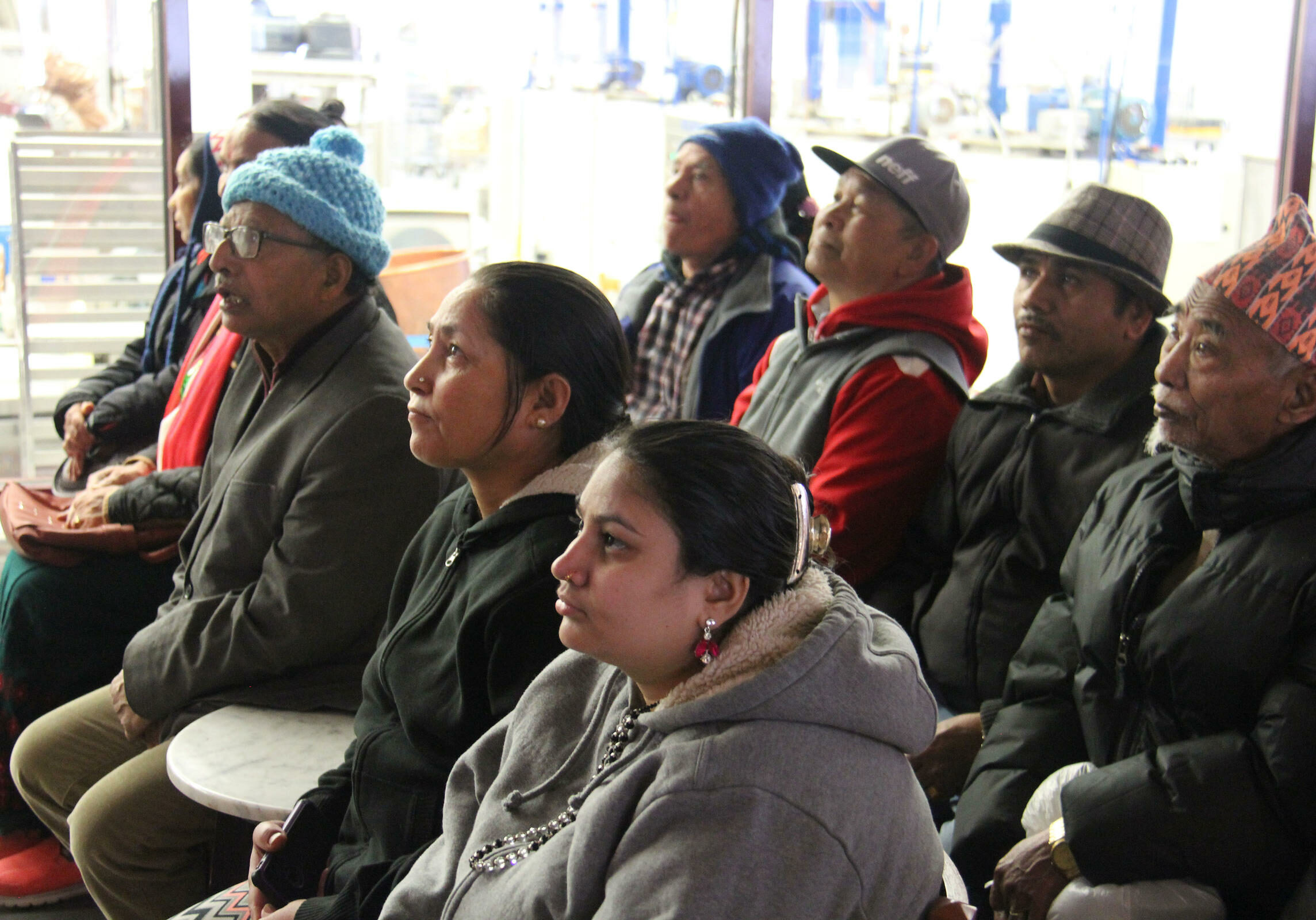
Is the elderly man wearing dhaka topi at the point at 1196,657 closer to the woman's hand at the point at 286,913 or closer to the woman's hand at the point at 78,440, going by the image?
the woman's hand at the point at 286,913

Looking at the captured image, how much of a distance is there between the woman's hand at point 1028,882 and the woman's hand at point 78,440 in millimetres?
2623

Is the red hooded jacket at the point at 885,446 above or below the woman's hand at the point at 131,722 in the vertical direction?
above

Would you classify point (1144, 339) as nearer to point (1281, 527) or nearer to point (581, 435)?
point (1281, 527)

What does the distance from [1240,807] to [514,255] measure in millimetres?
3283

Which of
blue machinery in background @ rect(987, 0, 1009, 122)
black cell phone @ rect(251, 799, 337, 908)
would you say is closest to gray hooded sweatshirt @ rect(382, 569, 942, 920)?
black cell phone @ rect(251, 799, 337, 908)

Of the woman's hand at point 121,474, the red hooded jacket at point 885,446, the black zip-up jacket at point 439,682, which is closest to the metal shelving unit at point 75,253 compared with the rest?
the woman's hand at point 121,474

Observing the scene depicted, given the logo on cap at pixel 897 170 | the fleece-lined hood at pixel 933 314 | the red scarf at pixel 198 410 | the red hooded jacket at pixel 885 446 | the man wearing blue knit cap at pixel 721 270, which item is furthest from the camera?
the man wearing blue knit cap at pixel 721 270

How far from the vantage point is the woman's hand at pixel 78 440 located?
3.34m

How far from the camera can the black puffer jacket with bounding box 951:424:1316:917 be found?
61.5 inches

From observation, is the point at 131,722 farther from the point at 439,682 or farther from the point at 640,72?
the point at 640,72

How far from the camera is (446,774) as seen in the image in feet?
5.31

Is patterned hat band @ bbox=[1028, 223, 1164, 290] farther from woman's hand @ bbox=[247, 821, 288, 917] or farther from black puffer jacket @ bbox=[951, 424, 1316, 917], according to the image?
woman's hand @ bbox=[247, 821, 288, 917]

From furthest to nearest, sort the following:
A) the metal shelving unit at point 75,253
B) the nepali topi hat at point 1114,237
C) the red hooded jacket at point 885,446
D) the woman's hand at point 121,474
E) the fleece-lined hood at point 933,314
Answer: the metal shelving unit at point 75,253 → the woman's hand at point 121,474 → the fleece-lined hood at point 933,314 → the red hooded jacket at point 885,446 → the nepali topi hat at point 1114,237

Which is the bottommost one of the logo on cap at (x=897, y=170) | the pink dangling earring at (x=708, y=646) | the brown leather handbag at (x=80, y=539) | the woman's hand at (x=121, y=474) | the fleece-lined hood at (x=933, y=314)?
the brown leather handbag at (x=80, y=539)
